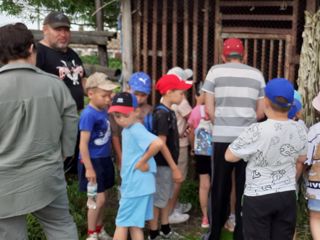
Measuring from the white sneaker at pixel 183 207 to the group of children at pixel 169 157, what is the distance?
385mm

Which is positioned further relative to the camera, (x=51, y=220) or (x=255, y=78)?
(x=255, y=78)

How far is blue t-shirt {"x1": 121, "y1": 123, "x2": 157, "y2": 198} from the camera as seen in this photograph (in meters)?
3.67

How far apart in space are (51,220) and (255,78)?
194 cm

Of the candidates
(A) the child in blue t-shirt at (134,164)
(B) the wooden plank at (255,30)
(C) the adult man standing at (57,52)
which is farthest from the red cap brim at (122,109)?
(B) the wooden plank at (255,30)

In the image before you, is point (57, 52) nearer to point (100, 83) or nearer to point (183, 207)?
point (100, 83)

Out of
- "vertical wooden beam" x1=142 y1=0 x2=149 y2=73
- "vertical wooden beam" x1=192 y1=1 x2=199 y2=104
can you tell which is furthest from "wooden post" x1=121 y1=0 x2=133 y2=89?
"vertical wooden beam" x1=192 y1=1 x2=199 y2=104

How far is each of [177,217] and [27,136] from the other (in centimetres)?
234

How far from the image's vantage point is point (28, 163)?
298 centimetres

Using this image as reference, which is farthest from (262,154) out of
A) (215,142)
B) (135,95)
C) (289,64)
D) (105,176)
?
(289,64)

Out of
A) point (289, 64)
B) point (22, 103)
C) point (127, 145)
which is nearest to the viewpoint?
point (22, 103)

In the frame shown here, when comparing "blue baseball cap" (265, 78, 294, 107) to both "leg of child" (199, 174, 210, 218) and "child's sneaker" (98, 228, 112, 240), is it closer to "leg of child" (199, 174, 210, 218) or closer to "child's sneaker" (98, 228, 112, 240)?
"leg of child" (199, 174, 210, 218)

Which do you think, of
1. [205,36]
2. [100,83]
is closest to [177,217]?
[100,83]

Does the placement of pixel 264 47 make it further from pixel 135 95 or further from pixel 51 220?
pixel 51 220

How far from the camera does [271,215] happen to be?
10.9 ft
